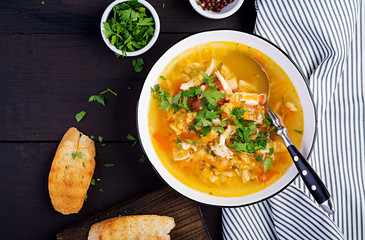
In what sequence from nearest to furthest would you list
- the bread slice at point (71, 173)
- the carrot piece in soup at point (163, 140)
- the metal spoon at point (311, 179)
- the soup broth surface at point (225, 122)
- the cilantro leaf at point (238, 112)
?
the metal spoon at point (311, 179), the cilantro leaf at point (238, 112), the soup broth surface at point (225, 122), the carrot piece in soup at point (163, 140), the bread slice at point (71, 173)

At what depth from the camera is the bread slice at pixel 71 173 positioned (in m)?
2.93

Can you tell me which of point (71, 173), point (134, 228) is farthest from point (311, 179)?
point (71, 173)

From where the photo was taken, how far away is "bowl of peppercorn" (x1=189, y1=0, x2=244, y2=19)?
281 cm

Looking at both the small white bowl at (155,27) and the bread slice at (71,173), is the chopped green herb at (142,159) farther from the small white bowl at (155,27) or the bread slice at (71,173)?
the small white bowl at (155,27)

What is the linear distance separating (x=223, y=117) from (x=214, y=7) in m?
0.99

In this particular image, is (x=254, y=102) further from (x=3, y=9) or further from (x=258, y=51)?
(x=3, y=9)

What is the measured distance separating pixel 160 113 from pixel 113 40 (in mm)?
728

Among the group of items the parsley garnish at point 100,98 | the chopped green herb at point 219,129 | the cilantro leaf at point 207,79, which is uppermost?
the cilantro leaf at point 207,79

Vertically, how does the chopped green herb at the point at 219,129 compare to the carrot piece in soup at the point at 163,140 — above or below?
above

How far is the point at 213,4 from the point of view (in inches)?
112

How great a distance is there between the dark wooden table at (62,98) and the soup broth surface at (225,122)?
1.16 ft

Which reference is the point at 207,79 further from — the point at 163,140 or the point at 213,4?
the point at 213,4

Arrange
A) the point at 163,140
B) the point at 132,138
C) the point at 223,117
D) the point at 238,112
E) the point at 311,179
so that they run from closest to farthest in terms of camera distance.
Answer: the point at 311,179 → the point at 238,112 → the point at 223,117 → the point at 163,140 → the point at 132,138

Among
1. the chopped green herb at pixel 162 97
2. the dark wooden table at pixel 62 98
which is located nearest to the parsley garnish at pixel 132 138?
the dark wooden table at pixel 62 98
